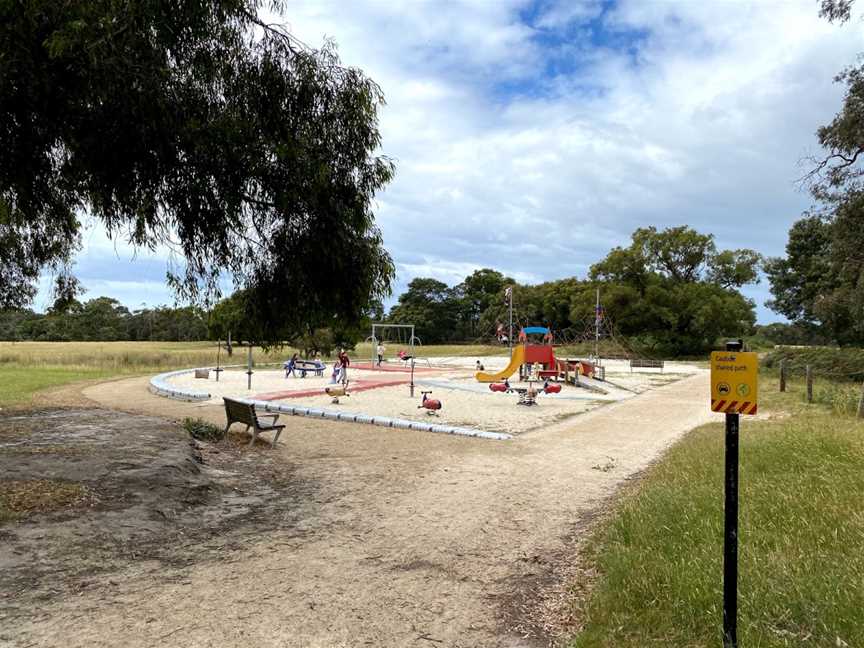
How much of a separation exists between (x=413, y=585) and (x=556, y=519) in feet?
7.77

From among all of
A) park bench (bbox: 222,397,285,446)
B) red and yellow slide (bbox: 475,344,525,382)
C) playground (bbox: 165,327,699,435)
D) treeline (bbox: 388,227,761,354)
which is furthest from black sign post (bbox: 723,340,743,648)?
treeline (bbox: 388,227,761,354)

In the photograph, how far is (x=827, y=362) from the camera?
31469 mm

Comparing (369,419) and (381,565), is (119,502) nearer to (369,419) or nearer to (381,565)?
(381,565)

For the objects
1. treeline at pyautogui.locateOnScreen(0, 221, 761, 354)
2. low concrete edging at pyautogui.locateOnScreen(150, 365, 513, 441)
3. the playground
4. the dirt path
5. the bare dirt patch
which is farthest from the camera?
treeline at pyautogui.locateOnScreen(0, 221, 761, 354)

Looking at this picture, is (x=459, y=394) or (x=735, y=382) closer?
(x=735, y=382)

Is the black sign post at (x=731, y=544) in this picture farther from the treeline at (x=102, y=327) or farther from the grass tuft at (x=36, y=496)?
the treeline at (x=102, y=327)

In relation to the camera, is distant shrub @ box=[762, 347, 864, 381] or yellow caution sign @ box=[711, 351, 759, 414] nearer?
yellow caution sign @ box=[711, 351, 759, 414]

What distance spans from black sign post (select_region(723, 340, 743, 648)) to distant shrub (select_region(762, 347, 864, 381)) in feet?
95.4

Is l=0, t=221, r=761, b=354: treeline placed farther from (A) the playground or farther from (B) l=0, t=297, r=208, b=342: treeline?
(A) the playground

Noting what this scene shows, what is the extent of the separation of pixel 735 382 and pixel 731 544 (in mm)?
797

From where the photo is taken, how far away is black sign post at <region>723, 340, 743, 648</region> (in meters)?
3.10

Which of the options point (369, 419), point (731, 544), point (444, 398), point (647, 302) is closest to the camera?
point (731, 544)

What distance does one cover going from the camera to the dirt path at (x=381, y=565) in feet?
12.5

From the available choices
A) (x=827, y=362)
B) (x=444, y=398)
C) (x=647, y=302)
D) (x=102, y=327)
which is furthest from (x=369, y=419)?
(x=102, y=327)
